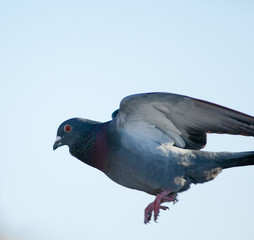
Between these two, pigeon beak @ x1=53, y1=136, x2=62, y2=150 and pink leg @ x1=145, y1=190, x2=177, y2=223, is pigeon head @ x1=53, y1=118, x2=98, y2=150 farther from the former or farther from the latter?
pink leg @ x1=145, y1=190, x2=177, y2=223

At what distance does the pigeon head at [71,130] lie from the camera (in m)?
14.6

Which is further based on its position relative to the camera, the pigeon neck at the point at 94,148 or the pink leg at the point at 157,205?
the pigeon neck at the point at 94,148

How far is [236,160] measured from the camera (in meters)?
14.4

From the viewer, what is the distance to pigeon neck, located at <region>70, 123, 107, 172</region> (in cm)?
1418

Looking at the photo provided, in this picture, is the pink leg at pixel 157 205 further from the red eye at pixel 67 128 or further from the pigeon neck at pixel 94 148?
the red eye at pixel 67 128

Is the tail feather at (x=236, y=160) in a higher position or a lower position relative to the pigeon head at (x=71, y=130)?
lower

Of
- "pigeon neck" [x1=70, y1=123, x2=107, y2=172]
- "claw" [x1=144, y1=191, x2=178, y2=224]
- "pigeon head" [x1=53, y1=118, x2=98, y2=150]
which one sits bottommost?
"claw" [x1=144, y1=191, x2=178, y2=224]

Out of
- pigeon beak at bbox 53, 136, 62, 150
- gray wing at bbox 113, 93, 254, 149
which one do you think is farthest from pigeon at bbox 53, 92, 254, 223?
pigeon beak at bbox 53, 136, 62, 150

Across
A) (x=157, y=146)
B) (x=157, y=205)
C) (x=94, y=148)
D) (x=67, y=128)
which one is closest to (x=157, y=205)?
(x=157, y=205)

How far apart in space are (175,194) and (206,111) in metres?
1.68

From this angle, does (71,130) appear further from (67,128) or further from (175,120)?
(175,120)

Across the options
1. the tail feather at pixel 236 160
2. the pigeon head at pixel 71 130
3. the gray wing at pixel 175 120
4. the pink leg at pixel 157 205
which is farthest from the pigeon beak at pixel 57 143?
the tail feather at pixel 236 160

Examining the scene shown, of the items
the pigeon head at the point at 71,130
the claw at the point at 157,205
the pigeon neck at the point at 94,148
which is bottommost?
the claw at the point at 157,205

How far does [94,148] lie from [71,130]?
0.72 metres
